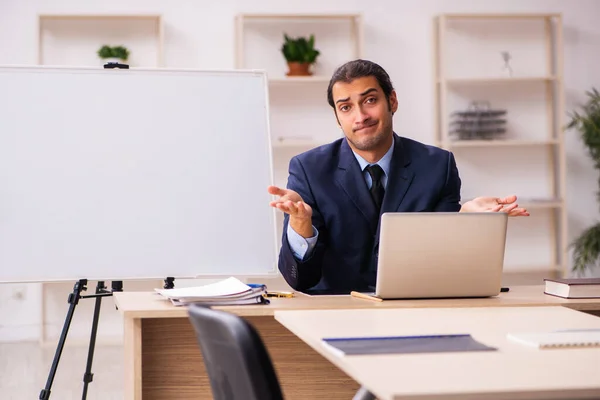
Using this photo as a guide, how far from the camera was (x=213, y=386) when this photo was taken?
1.28 metres

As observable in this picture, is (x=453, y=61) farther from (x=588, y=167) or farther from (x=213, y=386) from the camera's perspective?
(x=213, y=386)

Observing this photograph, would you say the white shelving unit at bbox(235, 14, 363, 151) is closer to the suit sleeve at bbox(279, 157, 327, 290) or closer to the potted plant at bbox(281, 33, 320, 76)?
the potted plant at bbox(281, 33, 320, 76)

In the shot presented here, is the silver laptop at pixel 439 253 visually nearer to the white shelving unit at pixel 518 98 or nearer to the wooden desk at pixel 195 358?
the wooden desk at pixel 195 358

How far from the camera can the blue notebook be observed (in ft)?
4.22

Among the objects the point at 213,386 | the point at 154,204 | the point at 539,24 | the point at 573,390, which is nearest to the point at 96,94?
the point at 154,204

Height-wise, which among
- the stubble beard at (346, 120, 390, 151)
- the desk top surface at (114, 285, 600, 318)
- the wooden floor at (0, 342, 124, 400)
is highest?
the stubble beard at (346, 120, 390, 151)

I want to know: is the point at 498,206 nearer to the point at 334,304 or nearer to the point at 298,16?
the point at 334,304

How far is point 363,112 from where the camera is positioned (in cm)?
267

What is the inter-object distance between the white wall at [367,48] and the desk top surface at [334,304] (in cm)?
318

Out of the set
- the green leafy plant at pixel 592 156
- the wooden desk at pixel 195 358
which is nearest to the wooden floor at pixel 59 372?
the wooden desk at pixel 195 358

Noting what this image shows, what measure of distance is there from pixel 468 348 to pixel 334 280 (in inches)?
53.3

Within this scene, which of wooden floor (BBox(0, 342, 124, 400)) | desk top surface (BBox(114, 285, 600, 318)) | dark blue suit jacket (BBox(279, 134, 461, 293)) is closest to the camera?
desk top surface (BBox(114, 285, 600, 318))

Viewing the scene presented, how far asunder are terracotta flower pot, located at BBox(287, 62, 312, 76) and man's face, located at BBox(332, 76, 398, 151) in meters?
2.42

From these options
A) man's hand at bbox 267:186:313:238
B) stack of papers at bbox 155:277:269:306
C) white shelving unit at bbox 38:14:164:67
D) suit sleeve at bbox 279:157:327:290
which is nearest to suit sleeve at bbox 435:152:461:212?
suit sleeve at bbox 279:157:327:290
